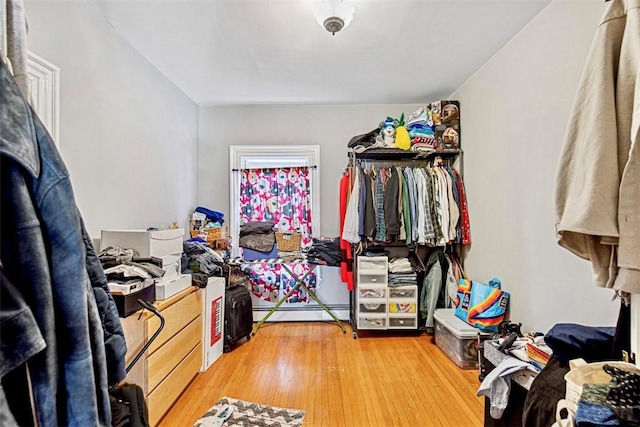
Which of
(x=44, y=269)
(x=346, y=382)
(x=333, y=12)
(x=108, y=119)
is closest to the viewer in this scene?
(x=44, y=269)

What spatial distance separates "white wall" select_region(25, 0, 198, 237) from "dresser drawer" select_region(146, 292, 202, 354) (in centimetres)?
69

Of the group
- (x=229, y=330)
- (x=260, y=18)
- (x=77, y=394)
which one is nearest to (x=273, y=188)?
(x=229, y=330)

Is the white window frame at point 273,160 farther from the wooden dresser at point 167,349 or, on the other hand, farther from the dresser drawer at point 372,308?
the wooden dresser at point 167,349

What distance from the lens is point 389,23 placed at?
2.01 meters

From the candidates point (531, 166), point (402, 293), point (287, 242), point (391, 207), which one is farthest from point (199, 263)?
point (531, 166)

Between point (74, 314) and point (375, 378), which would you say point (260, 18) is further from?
point (375, 378)

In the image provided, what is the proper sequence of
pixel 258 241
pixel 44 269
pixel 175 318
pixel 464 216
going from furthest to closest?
pixel 258 241
pixel 464 216
pixel 175 318
pixel 44 269

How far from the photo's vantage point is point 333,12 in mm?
1720

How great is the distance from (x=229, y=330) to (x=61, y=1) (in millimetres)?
2581

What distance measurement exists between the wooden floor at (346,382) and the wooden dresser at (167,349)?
0.15 metres

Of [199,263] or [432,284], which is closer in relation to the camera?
[199,263]

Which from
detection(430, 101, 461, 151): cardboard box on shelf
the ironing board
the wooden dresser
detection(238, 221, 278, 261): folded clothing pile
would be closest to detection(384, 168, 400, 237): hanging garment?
detection(430, 101, 461, 151): cardboard box on shelf

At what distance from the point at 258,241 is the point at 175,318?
1408 mm

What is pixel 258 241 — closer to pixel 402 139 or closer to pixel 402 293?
pixel 402 293
